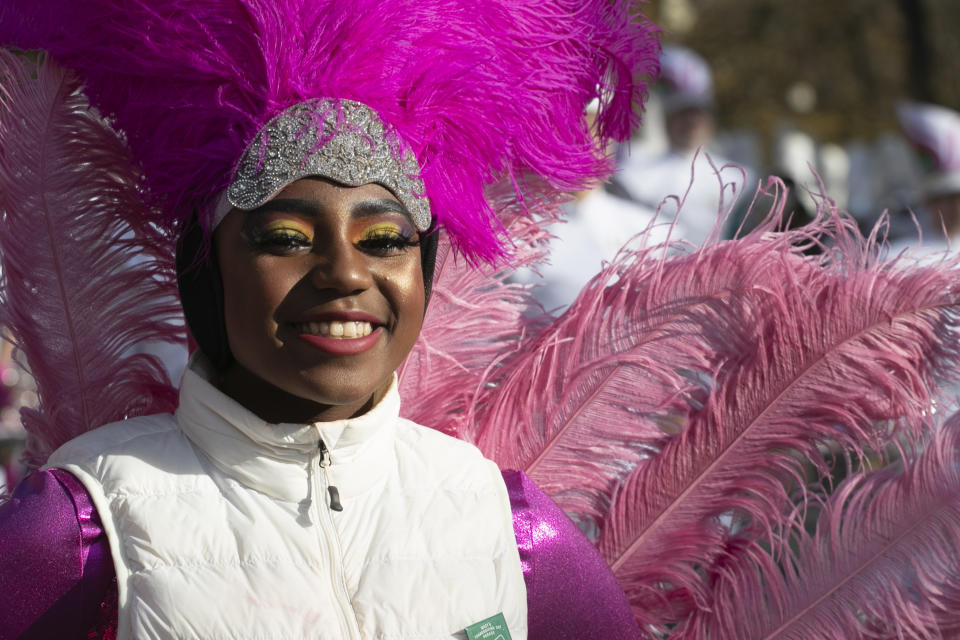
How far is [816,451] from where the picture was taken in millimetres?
2082

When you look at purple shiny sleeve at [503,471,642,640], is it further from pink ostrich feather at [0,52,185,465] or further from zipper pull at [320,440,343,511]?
pink ostrich feather at [0,52,185,465]

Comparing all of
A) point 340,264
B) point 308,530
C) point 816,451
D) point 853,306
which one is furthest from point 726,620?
point 340,264

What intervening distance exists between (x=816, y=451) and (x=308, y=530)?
918 mm

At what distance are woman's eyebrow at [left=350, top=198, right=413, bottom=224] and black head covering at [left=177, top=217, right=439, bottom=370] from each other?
228 millimetres

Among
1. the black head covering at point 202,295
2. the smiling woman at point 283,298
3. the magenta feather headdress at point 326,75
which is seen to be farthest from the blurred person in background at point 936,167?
the black head covering at point 202,295

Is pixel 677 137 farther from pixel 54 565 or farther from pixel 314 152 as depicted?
pixel 54 565

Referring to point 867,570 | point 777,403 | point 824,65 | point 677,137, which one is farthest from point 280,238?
point 824,65

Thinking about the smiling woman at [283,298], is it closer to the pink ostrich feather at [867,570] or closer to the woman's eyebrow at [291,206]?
the woman's eyebrow at [291,206]

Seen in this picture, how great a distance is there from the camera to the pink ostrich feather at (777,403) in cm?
202

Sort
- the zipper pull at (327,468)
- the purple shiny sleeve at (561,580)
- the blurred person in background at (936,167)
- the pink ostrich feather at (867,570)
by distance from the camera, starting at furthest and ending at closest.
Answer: the blurred person in background at (936,167) < the pink ostrich feather at (867,570) < the purple shiny sleeve at (561,580) < the zipper pull at (327,468)

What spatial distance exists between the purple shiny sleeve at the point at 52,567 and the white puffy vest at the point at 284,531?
32 mm

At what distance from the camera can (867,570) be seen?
2.01 m

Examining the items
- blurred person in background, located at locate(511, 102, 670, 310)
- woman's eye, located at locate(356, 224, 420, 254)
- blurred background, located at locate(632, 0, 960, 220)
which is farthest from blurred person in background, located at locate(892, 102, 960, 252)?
blurred background, located at locate(632, 0, 960, 220)

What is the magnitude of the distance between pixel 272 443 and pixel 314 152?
41 centimetres
